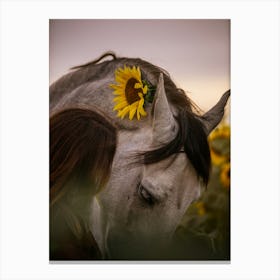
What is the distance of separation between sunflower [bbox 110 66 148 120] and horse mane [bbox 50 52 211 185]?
3cm

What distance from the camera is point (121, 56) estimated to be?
1.56 metres

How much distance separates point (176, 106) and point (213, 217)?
1.74 ft

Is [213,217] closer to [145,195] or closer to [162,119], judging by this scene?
[145,195]

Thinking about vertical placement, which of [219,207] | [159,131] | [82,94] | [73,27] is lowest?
[219,207]

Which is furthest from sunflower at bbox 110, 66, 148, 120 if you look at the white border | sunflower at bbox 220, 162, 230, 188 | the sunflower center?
sunflower at bbox 220, 162, 230, 188

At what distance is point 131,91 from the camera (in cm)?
155

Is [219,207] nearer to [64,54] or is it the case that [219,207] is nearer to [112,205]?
[112,205]

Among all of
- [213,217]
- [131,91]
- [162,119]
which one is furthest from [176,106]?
[213,217]

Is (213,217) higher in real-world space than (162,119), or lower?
lower

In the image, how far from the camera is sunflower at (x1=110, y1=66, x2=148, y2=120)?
1.53 metres

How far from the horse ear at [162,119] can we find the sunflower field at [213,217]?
190 mm
